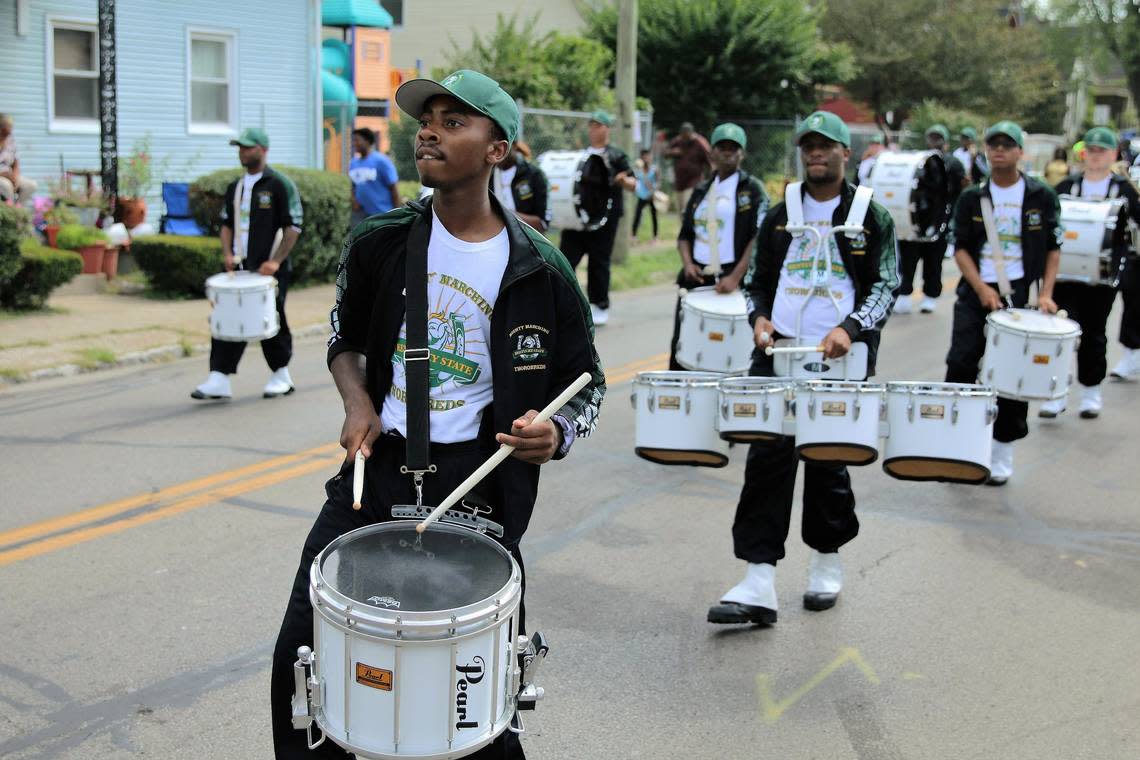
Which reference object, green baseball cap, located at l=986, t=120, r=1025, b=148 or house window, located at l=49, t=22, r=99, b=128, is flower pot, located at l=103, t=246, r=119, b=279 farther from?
green baseball cap, located at l=986, t=120, r=1025, b=148

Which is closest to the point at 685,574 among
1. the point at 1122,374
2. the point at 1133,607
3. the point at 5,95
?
the point at 1133,607

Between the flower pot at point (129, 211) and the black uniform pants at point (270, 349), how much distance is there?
7.02 meters

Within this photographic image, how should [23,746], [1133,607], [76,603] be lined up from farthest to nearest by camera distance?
[1133,607]
[76,603]
[23,746]

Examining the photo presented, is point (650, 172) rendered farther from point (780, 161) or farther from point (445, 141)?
point (445, 141)

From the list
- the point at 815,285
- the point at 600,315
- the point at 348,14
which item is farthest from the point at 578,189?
the point at 348,14

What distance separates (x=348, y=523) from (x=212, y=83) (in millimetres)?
17435

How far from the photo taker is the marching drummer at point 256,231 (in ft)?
31.8

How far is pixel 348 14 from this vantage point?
2659 centimetres

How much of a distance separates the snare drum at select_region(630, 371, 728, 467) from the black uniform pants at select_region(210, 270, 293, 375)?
472cm

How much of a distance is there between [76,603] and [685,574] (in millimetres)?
2775

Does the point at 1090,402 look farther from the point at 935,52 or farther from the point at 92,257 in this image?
the point at 935,52

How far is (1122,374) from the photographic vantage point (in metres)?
11.8

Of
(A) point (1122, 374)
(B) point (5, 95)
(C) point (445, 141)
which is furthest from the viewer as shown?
(B) point (5, 95)

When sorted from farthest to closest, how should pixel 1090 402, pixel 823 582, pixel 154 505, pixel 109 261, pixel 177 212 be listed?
pixel 177 212 → pixel 109 261 → pixel 1090 402 → pixel 154 505 → pixel 823 582
